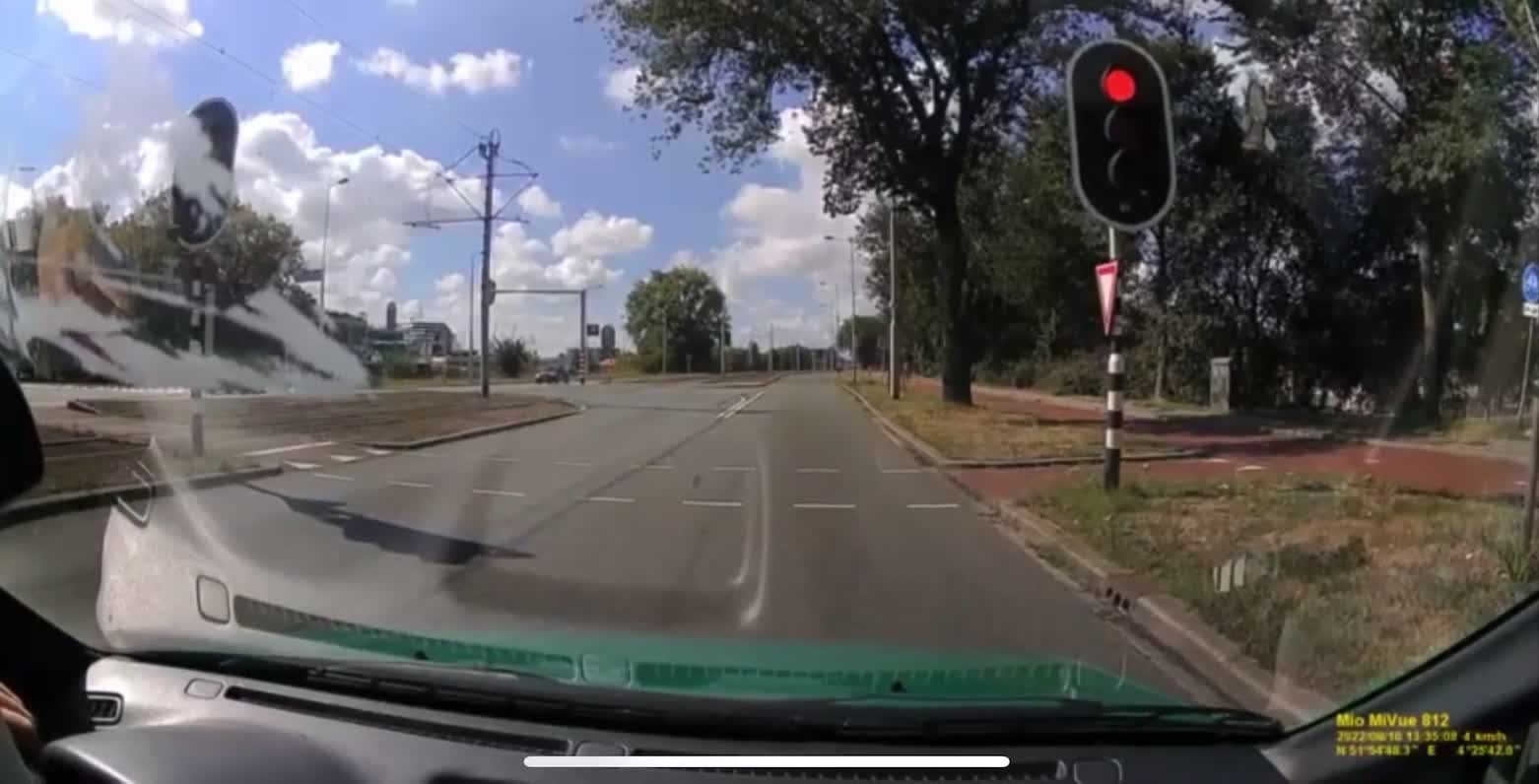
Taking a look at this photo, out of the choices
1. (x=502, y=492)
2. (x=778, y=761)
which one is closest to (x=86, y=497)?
(x=502, y=492)

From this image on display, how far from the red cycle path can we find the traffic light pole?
0.53 metres

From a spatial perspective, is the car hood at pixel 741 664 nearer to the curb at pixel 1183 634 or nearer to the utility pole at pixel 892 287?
the curb at pixel 1183 634

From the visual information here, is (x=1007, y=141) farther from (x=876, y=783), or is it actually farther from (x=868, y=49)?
(x=876, y=783)

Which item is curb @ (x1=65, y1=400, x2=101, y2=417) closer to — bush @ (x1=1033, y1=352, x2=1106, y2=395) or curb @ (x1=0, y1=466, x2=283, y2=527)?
curb @ (x1=0, y1=466, x2=283, y2=527)

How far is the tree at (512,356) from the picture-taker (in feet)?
28.9

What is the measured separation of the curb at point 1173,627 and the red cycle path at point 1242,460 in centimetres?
105

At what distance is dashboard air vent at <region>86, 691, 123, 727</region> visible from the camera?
11.8ft

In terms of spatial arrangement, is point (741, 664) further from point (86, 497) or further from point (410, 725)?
point (86, 497)

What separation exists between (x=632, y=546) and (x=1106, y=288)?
163 inches

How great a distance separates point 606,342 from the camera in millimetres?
7750

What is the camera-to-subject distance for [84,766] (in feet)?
9.98

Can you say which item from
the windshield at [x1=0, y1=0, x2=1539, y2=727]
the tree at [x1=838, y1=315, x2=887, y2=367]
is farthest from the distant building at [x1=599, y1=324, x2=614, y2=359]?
the tree at [x1=838, y1=315, x2=887, y2=367]

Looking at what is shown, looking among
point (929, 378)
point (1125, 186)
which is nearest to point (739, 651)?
point (1125, 186)

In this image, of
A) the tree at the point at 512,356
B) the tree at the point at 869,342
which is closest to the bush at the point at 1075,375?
the tree at the point at 512,356
